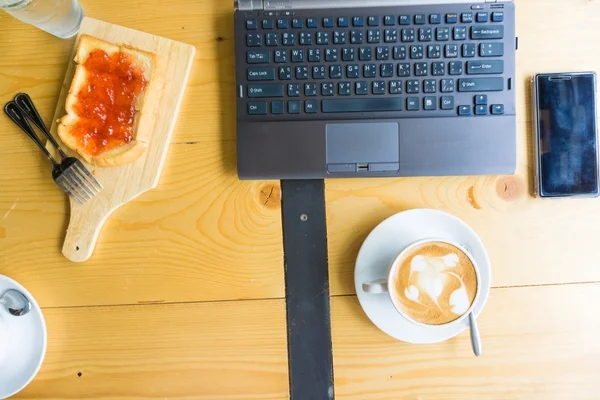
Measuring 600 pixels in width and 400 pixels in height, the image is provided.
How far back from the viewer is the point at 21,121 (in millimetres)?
717

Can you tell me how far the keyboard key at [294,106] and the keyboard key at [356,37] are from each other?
12 centimetres

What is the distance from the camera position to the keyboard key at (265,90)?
668mm

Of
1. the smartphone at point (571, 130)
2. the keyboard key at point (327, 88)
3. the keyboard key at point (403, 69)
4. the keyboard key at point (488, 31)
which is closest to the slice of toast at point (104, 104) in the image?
the keyboard key at point (327, 88)

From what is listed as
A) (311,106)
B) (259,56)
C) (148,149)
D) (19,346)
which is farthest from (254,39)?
(19,346)

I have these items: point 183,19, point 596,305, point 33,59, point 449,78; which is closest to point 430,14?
point 449,78

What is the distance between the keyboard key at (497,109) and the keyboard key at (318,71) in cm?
24

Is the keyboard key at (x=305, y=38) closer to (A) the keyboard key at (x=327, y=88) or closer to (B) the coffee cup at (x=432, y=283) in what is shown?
(A) the keyboard key at (x=327, y=88)

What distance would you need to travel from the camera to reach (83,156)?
69 cm

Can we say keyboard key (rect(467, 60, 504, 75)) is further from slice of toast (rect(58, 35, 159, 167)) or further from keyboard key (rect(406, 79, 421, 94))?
slice of toast (rect(58, 35, 159, 167))

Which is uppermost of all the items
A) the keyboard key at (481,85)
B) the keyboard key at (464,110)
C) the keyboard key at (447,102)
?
the keyboard key at (481,85)

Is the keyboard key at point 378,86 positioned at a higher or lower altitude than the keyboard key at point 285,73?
lower

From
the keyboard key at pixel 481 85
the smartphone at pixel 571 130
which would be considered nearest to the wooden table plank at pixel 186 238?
the keyboard key at pixel 481 85

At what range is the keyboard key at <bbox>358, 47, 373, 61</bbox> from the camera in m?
0.66

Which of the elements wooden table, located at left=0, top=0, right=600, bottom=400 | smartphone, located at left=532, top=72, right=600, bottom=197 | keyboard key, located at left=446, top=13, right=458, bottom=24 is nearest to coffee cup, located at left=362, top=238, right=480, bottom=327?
wooden table, located at left=0, top=0, right=600, bottom=400
